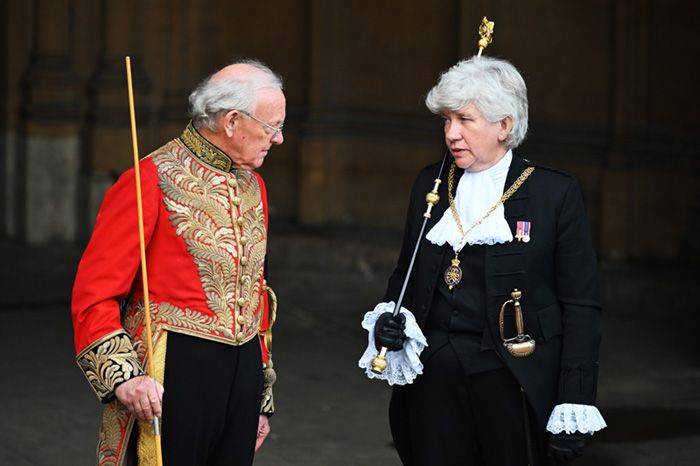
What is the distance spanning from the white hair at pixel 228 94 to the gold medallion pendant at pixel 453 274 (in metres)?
0.77

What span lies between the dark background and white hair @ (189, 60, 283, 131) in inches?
163

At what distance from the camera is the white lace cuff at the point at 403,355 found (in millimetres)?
4102

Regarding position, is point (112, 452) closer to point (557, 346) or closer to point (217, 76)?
point (217, 76)

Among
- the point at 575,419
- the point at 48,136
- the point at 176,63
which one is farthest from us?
the point at 176,63

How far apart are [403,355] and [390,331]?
11 centimetres

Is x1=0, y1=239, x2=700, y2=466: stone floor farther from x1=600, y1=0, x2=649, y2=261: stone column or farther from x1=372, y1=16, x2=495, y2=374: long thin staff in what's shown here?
x1=372, y1=16, x2=495, y2=374: long thin staff

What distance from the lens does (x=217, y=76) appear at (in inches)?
151

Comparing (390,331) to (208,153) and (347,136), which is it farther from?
(347,136)

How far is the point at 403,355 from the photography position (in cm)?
414

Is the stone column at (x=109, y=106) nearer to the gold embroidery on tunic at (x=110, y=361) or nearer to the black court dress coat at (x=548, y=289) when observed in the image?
the black court dress coat at (x=548, y=289)

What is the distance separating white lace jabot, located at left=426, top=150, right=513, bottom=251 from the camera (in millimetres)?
4117

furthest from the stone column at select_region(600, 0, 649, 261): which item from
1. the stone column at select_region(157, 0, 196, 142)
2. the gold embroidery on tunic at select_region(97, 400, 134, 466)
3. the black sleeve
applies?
the gold embroidery on tunic at select_region(97, 400, 134, 466)

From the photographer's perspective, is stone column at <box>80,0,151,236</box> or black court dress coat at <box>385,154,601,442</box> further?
stone column at <box>80,0,151,236</box>

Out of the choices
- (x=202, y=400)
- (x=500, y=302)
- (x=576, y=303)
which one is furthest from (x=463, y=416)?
(x=202, y=400)
